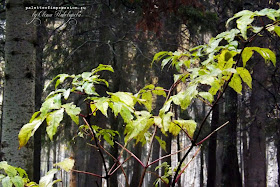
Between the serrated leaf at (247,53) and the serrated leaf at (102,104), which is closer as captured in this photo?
the serrated leaf at (102,104)

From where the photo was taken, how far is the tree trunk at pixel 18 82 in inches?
131

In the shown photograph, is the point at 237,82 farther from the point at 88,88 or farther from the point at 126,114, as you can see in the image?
the point at 88,88

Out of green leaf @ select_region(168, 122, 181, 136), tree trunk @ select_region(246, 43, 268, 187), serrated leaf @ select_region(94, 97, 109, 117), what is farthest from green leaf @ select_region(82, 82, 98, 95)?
tree trunk @ select_region(246, 43, 268, 187)

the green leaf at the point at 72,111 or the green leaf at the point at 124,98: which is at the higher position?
the green leaf at the point at 124,98

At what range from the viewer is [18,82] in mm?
3410

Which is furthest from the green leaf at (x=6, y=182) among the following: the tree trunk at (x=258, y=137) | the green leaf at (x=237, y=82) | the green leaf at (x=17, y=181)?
the tree trunk at (x=258, y=137)

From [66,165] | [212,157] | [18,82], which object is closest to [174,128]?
[66,165]

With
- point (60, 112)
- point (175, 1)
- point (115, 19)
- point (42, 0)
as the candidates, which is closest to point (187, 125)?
point (60, 112)

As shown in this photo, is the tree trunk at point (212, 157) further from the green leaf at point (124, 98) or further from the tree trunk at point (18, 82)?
the green leaf at point (124, 98)

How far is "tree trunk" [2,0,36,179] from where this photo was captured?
3.32m

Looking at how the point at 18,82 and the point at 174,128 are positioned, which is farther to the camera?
the point at 18,82

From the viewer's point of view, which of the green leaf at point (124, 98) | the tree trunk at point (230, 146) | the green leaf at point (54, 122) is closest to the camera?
the green leaf at point (54, 122)

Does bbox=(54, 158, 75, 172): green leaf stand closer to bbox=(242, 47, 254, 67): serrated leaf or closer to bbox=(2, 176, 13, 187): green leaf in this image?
bbox=(2, 176, 13, 187): green leaf

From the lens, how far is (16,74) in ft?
11.2
